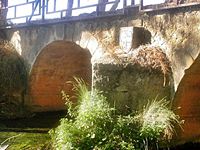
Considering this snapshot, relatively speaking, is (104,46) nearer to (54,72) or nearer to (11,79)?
(54,72)

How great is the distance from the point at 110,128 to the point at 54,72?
24.6 feet

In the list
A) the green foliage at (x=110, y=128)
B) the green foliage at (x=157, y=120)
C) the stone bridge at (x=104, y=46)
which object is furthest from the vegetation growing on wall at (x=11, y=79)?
the green foliage at (x=157, y=120)

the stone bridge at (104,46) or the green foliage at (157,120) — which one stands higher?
the stone bridge at (104,46)

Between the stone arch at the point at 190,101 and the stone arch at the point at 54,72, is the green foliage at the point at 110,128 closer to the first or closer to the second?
the stone arch at the point at 190,101

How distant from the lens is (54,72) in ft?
50.4

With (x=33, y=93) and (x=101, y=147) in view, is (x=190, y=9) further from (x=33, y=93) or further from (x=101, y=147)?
(x=33, y=93)

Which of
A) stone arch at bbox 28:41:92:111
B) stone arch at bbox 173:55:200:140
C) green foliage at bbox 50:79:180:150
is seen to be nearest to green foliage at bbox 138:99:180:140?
green foliage at bbox 50:79:180:150

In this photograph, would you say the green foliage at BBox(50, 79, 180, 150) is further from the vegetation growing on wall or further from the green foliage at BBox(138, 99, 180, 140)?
the vegetation growing on wall

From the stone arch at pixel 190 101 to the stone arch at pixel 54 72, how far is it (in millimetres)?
5808

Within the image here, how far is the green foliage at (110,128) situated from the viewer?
7.95 meters

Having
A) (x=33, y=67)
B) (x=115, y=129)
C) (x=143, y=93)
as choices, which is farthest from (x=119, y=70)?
(x=33, y=67)

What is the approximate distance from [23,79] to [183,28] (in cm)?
775

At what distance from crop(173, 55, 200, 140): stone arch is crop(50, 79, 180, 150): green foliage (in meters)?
0.65

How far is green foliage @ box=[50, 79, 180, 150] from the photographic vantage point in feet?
26.1
